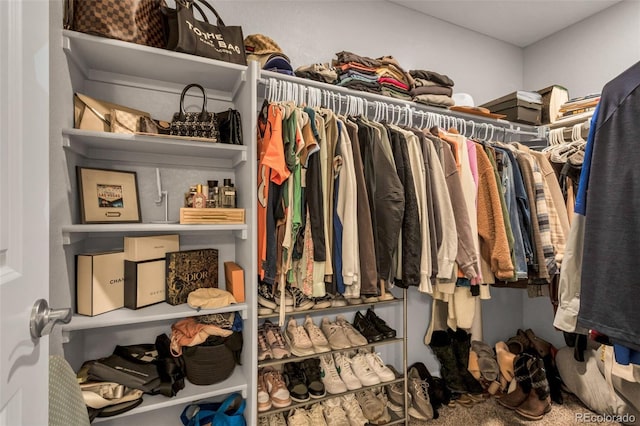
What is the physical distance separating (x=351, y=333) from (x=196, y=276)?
0.91 metres

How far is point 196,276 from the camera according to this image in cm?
157

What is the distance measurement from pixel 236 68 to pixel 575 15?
8.73ft

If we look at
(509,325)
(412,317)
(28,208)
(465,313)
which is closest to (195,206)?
(28,208)

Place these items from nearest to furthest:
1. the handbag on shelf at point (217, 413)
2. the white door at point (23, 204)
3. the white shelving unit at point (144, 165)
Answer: the white door at point (23, 204) < the white shelving unit at point (144, 165) < the handbag on shelf at point (217, 413)

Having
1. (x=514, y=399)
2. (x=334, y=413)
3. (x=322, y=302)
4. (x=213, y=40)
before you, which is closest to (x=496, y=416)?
(x=514, y=399)

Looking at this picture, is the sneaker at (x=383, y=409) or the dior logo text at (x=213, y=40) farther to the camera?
the sneaker at (x=383, y=409)

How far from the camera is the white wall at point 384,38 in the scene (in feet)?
6.44

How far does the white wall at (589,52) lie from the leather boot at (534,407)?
2206 mm

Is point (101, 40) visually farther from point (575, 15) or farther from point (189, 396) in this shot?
point (575, 15)

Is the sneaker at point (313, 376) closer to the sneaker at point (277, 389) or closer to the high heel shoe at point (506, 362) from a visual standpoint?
the sneaker at point (277, 389)

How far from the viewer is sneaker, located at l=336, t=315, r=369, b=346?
1779 mm

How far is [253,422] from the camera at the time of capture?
142 cm

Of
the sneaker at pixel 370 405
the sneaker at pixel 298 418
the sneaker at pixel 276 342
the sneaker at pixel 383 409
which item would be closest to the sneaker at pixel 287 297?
the sneaker at pixel 276 342

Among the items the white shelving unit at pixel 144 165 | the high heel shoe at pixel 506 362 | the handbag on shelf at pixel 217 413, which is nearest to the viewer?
the white shelving unit at pixel 144 165
